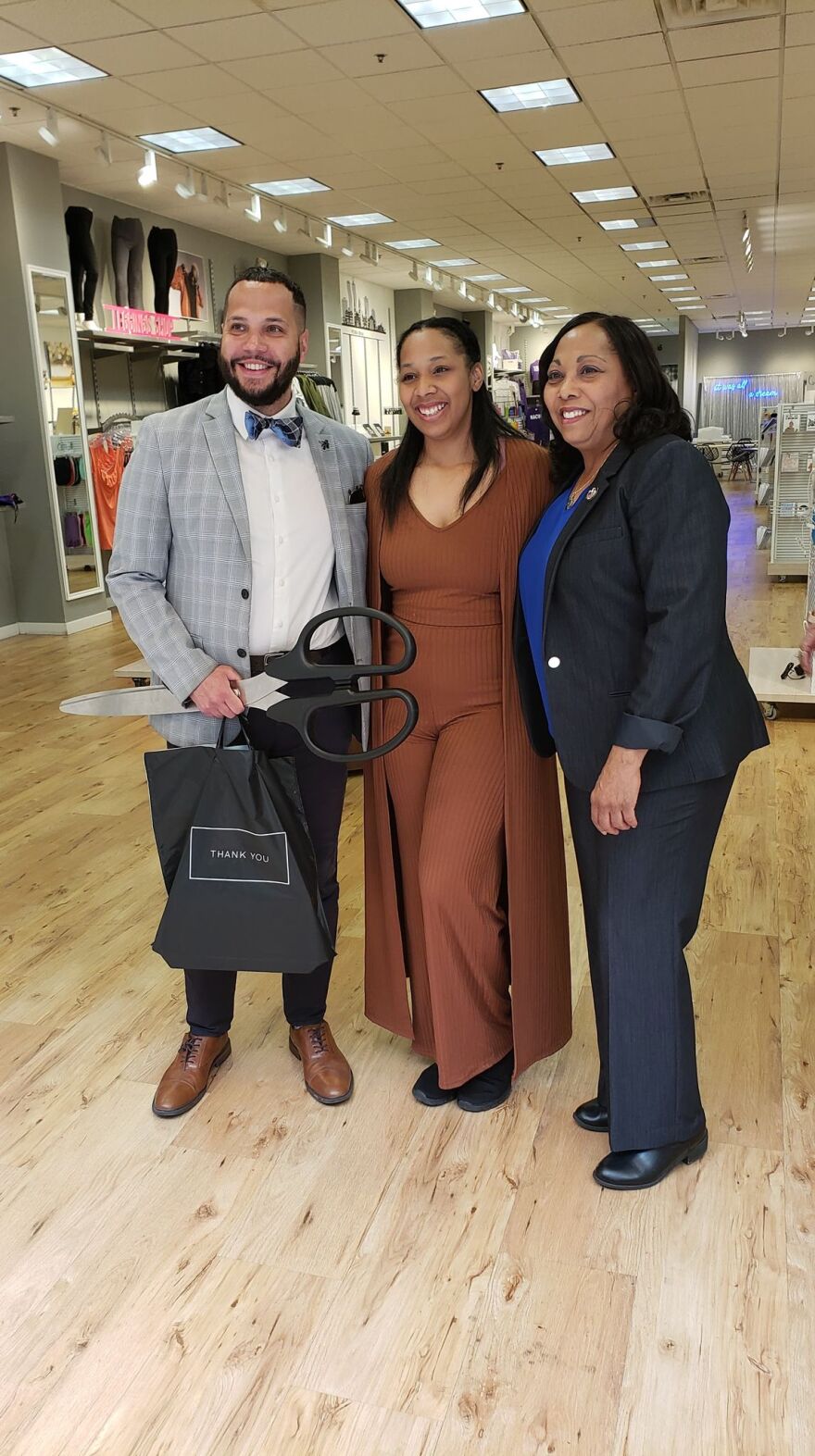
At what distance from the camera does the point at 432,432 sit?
204 centimetres

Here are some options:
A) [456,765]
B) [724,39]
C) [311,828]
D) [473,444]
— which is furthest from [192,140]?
[456,765]

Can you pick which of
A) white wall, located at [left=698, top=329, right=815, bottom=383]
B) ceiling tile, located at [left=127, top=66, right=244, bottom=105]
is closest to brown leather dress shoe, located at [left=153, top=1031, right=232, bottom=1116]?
ceiling tile, located at [left=127, top=66, right=244, bottom=105]

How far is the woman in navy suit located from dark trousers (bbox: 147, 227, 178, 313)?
859 centimetres

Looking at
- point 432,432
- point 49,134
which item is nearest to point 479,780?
point 432,432

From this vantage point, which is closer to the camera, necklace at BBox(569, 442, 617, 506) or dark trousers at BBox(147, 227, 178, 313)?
necklace at BBox(569, 442, 617, 506)

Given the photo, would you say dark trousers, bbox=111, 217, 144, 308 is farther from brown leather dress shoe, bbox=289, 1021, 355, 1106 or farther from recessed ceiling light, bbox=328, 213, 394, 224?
brown leather dress shoe, bbox=289, 1021, 355, 1106

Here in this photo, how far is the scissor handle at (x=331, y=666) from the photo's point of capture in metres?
1.78

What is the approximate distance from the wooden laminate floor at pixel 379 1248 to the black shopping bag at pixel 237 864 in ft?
1.36

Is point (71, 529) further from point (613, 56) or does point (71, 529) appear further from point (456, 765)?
point (456, 765)

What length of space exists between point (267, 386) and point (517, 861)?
1.01m

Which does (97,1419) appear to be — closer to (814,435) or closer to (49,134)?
(49,134)

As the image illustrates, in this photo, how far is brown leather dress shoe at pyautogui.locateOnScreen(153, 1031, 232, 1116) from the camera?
226cm

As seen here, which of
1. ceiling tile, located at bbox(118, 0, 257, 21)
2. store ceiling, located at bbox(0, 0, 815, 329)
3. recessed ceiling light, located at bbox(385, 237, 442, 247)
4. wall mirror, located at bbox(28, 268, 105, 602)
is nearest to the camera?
ceiling tile, located at bbox(118, 0, 257, 21)

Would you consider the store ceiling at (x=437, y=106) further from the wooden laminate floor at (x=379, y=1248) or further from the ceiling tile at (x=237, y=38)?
the wooden laminate floor at (x=379, y=1248)
